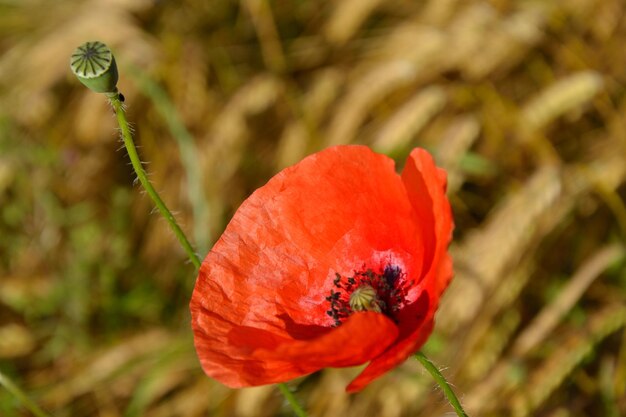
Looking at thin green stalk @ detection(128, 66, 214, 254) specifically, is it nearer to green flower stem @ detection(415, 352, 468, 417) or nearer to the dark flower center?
the dark flower center

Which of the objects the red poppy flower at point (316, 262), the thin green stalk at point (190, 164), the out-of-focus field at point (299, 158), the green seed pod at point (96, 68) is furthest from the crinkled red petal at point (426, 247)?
the thin green stalk at point (190, 164)

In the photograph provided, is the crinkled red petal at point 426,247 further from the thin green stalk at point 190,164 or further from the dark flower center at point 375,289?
the thin green stalk at point 190,164

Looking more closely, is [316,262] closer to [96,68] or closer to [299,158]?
[96,68]

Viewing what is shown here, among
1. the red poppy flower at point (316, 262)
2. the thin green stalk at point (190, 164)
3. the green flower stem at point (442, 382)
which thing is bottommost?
the green flower stem at point (442, 382)

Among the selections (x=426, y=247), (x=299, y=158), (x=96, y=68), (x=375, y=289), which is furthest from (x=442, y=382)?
(x=299, y=158)

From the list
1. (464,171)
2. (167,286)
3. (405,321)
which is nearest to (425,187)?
(405,321)

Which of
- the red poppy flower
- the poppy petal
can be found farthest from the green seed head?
the poppy petal

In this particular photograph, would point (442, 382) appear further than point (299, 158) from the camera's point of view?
No
